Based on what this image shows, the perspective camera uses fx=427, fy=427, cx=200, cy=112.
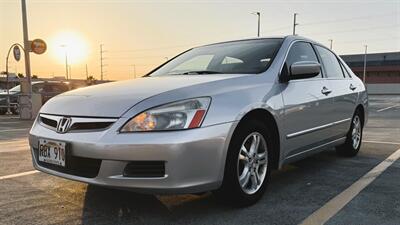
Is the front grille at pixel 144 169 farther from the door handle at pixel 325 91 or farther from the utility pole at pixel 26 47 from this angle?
the utility pole at pixel 26 47

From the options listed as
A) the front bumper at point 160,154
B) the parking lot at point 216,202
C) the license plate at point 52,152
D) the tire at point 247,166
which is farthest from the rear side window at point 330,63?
the license plate at point 52,152

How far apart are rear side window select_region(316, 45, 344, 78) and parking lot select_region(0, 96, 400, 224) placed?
118 centimetres

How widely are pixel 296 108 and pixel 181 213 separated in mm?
1550

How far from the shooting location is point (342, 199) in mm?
3842

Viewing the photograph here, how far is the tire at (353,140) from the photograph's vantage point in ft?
19.0

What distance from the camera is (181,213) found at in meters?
3.43

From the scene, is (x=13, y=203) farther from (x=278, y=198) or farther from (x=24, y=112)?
(x=24, y=112)

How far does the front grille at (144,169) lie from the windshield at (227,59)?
1.43 m

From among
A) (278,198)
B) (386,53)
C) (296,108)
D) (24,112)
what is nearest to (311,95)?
(296,108)

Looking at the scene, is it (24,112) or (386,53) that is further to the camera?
(386,53)

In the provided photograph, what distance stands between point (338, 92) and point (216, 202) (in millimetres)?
2387

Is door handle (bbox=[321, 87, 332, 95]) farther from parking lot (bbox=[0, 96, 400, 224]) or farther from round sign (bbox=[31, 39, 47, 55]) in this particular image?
round sign (bbox=[31, 39, 47, 55])

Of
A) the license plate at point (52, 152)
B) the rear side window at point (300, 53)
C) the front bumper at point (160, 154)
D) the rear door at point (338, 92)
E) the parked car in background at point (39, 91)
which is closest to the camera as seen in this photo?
the front bumper at point (160, 154)

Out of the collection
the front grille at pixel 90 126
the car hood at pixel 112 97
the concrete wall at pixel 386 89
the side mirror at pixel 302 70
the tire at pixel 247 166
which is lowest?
the concrete wall at pixel 386 89
